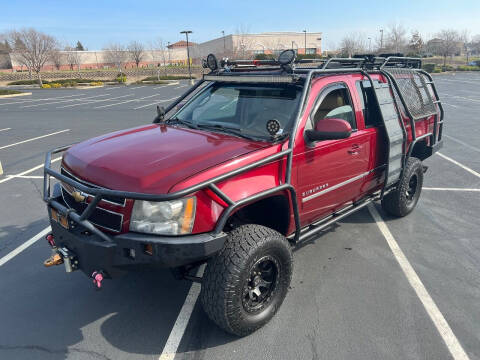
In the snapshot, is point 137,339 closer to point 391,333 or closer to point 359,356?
point 359,356

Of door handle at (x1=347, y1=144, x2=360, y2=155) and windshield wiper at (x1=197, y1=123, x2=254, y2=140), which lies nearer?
windshield wiper at (x1=197, y1=123, x2=254, y2=140)

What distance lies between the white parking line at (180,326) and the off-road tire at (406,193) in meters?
2.96

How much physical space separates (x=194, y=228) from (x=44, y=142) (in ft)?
33.7

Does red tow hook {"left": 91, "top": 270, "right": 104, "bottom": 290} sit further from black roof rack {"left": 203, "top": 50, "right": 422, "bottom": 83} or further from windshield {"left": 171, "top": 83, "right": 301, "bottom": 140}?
black roof rack {"left": 203, "top": 50, "right": 422, "bottom": 83}

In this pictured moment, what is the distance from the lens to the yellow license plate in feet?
9.50

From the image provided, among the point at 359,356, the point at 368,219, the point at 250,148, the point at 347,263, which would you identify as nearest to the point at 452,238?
the point at 368,219

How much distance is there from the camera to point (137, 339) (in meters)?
2.99

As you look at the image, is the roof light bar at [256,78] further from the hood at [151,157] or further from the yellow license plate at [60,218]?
the yellow license plate at [60,218]

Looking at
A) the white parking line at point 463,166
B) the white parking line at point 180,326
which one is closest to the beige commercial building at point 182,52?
the white parking line at point 463,166

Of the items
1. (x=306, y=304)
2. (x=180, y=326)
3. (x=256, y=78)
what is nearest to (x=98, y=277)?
(x=180, y=326)

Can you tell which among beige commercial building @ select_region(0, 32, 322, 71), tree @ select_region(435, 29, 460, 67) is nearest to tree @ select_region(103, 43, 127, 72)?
beige commercial building @ select_region(0, 32, 322, 71)

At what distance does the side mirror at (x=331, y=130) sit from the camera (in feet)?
10.4

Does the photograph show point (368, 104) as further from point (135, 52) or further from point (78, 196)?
point (135, 52)

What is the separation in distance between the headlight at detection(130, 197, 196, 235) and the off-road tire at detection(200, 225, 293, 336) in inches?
16.1
